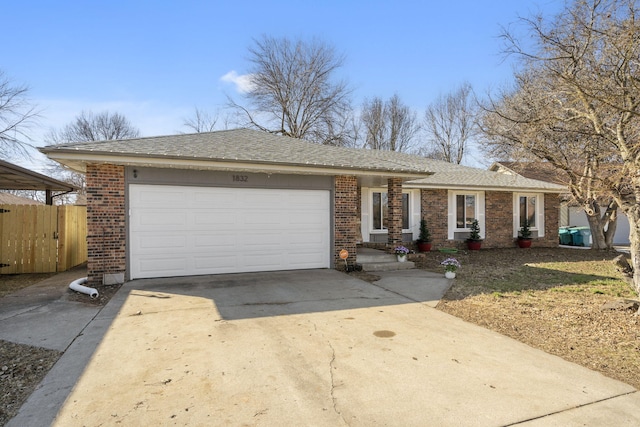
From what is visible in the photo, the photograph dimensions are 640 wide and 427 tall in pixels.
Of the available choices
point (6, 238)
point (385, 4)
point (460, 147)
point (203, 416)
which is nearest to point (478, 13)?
point (385, 4)

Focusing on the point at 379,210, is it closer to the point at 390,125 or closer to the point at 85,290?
the point at 85,290

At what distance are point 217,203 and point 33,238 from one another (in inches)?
224

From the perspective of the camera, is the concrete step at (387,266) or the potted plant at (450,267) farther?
the concrete step at (387,266)

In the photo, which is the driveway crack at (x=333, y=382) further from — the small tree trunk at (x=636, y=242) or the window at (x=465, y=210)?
the window at (x=465, y=210)

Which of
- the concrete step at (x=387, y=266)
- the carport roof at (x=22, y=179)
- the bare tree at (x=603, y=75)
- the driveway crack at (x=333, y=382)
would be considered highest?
the bare tree at (x=603, y=75)

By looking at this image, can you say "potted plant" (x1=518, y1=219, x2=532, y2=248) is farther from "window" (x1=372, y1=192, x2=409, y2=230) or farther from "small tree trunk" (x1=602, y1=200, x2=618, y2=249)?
"window" (x1=372, y1=192, x2=409, y2=230)

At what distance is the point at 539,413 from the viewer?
2.78 metres

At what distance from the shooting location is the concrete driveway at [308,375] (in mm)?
2746

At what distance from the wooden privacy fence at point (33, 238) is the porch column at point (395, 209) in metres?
9.25

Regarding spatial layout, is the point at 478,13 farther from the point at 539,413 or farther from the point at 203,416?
the point at 203,416

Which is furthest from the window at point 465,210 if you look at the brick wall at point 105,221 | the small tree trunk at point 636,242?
the brick wall at point 105,221

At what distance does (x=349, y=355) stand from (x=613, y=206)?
1507 centimetres

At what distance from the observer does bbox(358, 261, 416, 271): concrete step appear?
31.1 feet

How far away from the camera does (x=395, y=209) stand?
10.1m
